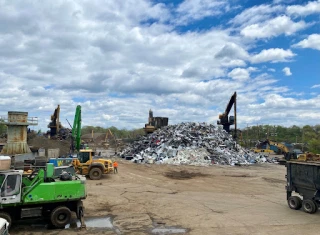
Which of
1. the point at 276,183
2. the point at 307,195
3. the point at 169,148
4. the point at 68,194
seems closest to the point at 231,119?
the point at 169,148

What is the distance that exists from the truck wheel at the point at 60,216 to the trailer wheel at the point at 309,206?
311 inches

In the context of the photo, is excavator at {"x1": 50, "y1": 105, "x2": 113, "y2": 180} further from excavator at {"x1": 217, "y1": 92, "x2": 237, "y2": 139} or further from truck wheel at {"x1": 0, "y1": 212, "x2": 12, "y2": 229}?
excavator at {"x1": 217, "y1": 92, "x2": 237, "y2": 139}

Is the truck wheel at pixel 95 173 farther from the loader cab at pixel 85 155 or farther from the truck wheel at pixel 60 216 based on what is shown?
the truck wheel at pixel 60 216

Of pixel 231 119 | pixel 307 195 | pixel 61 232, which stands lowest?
pixel 61 232

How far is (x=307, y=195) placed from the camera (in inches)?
404

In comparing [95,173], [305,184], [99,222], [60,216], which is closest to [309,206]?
[305,184]

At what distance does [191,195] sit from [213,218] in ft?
12.4

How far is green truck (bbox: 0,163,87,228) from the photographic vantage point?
786cm

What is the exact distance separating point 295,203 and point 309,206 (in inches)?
22.5

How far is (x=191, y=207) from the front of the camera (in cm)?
1105

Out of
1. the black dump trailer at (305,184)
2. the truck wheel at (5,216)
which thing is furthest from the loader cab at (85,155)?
the black dump trailer at (305,184)

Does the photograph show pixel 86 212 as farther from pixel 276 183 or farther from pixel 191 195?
pixel 276 183

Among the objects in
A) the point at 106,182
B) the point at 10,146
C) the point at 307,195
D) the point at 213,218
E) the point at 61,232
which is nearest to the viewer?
the point at 61,232

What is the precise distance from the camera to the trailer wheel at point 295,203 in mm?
10578
